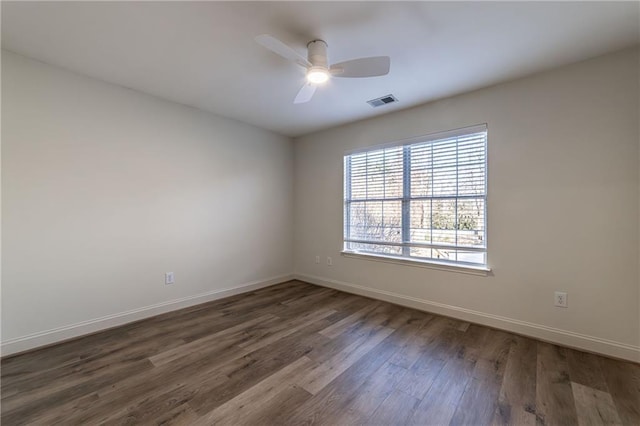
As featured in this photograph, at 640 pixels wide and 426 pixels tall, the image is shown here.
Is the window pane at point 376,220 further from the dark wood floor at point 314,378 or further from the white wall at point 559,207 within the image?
the dark wood floor at point 314,378

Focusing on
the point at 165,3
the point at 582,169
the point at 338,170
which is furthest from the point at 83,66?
the point at 582,169

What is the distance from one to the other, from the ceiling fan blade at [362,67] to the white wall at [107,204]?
223cm

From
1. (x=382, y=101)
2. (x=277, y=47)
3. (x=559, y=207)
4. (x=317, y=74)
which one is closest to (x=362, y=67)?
(x=317, y=74)

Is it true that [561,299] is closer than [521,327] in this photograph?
Yes

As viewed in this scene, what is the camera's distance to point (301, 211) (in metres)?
4.63

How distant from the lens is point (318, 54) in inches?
79.2

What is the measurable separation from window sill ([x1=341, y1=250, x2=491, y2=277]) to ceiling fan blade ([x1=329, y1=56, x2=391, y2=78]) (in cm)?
218

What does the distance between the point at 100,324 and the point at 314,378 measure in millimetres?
2299

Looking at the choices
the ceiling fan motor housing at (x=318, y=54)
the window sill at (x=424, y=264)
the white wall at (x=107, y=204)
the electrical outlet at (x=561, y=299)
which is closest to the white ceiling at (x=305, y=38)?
the ceiling fan motor housing at (x=318, y=54)

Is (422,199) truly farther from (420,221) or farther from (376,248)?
(376,248)

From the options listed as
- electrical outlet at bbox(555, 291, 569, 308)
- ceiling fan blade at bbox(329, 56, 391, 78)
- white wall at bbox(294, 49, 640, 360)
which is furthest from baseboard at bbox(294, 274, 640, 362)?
ceiling fan blade at bbox(329, 56, 391, 78)

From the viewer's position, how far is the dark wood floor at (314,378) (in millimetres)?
1571

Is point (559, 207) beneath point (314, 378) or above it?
above

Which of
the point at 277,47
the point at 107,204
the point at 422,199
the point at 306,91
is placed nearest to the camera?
the point at 277,47
